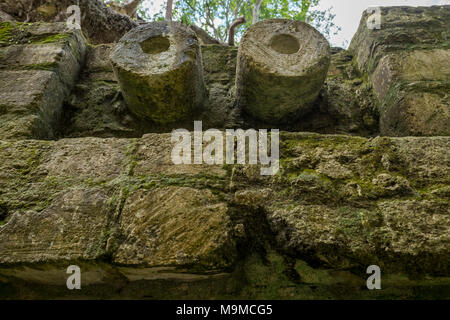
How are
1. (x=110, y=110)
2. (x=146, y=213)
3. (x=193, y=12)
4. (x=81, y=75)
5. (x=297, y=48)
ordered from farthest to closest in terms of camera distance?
(x=193, y=12)
(x=81, y=75)
(x=110, y=110)
(x=297, y=48)
(x=146, y=213)

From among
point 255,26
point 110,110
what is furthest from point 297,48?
point 110,110

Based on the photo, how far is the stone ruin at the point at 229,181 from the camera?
3.04ft

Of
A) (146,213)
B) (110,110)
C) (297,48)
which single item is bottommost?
(146,213)

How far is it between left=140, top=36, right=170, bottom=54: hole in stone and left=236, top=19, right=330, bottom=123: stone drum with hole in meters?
0.44

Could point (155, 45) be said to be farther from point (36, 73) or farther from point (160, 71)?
point (36, 73)

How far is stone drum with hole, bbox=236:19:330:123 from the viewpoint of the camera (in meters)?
1.46

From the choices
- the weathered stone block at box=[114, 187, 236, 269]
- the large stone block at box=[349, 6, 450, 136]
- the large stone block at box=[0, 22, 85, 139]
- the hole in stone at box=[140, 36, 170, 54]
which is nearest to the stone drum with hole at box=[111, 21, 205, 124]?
the hole in stone at box=[140, 36, 170, 54]

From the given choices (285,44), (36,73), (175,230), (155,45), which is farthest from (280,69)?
(36,73)

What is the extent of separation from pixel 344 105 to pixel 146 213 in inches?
54.1

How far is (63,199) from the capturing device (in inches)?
41.5

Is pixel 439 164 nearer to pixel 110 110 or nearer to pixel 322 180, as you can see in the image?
pixel 322 180

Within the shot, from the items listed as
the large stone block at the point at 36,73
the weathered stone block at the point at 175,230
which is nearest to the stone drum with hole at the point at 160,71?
the large stone block at the point at 36,73

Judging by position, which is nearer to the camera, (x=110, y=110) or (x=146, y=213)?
(x=146, y=213)

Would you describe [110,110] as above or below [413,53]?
below
